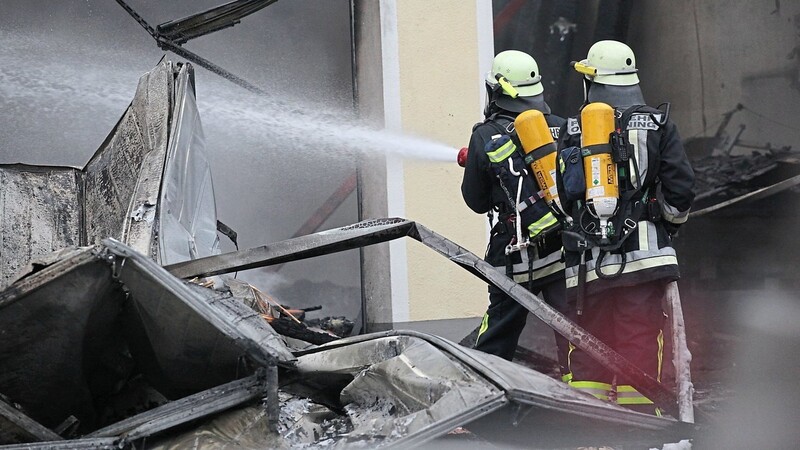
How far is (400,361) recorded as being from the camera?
8.60 ft

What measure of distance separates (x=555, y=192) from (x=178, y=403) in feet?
7.26

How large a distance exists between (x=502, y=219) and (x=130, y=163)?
1.68m

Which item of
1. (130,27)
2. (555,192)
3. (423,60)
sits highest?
(130,27)

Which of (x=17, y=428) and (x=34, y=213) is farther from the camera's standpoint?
(x=34, y=213)

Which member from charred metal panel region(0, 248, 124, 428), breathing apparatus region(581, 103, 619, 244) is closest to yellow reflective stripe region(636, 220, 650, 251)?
breathing apparatus region(581, 103, 619, 244)

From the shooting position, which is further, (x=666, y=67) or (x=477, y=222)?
(x=666, y=67)

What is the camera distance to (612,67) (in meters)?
4.10

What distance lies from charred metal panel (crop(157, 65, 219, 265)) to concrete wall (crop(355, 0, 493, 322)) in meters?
2.09

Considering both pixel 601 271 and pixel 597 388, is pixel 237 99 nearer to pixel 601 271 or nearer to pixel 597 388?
pixel 601 271

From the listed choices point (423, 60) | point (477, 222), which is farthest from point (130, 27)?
point (477, 222)

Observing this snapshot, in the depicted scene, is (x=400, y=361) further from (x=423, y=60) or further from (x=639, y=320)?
Result: (x=423, y=60)

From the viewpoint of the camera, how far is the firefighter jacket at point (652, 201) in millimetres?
3887

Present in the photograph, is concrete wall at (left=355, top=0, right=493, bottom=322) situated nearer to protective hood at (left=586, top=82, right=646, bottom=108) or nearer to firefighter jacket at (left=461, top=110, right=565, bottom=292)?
firefighter jacket at (left=461, top=110, right=565, bottom=292)

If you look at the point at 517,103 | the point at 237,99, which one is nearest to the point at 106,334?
the point at 517,103
